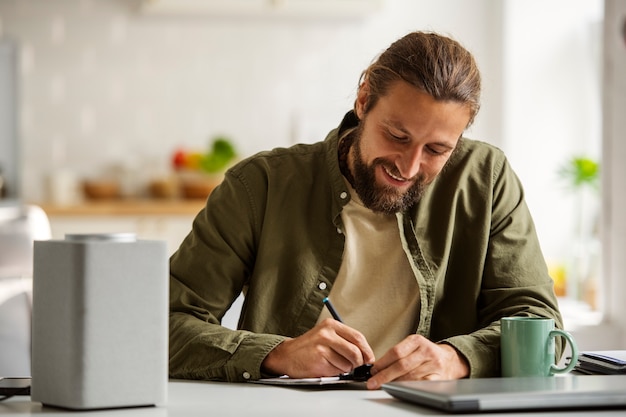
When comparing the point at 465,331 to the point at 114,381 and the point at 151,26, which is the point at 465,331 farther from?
the point at 151,26

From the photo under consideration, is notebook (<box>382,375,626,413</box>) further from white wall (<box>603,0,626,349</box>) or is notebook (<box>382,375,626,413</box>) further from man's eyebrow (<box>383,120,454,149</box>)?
white wall (<box>603,0,626,349</box>)

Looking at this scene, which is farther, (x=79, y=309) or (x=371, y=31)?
(x=371, y=31)

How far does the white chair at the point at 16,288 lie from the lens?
212 centimetres

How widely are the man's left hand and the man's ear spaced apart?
0.58 metres

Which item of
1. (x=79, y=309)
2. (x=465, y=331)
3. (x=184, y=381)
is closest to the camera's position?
(x=79, y=309)

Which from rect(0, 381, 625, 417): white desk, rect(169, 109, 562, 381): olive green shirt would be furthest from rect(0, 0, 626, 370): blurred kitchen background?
rect(0, 381, 625, 417): white desk

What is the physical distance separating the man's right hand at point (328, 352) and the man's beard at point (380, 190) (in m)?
0.42

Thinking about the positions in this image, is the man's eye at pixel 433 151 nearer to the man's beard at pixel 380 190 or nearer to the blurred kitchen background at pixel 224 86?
the man's beard at pixel 380 190

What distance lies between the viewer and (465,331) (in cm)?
201

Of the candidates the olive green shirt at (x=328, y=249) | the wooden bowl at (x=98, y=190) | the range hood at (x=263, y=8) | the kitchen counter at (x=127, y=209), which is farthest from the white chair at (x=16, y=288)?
the range hood at (x=263, y=8)

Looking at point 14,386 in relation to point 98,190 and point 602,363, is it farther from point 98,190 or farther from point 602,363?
point 98,190

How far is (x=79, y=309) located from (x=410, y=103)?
87cm

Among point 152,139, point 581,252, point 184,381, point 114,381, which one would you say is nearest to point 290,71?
point 152,139

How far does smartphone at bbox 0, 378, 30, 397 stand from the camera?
4.63 feet
